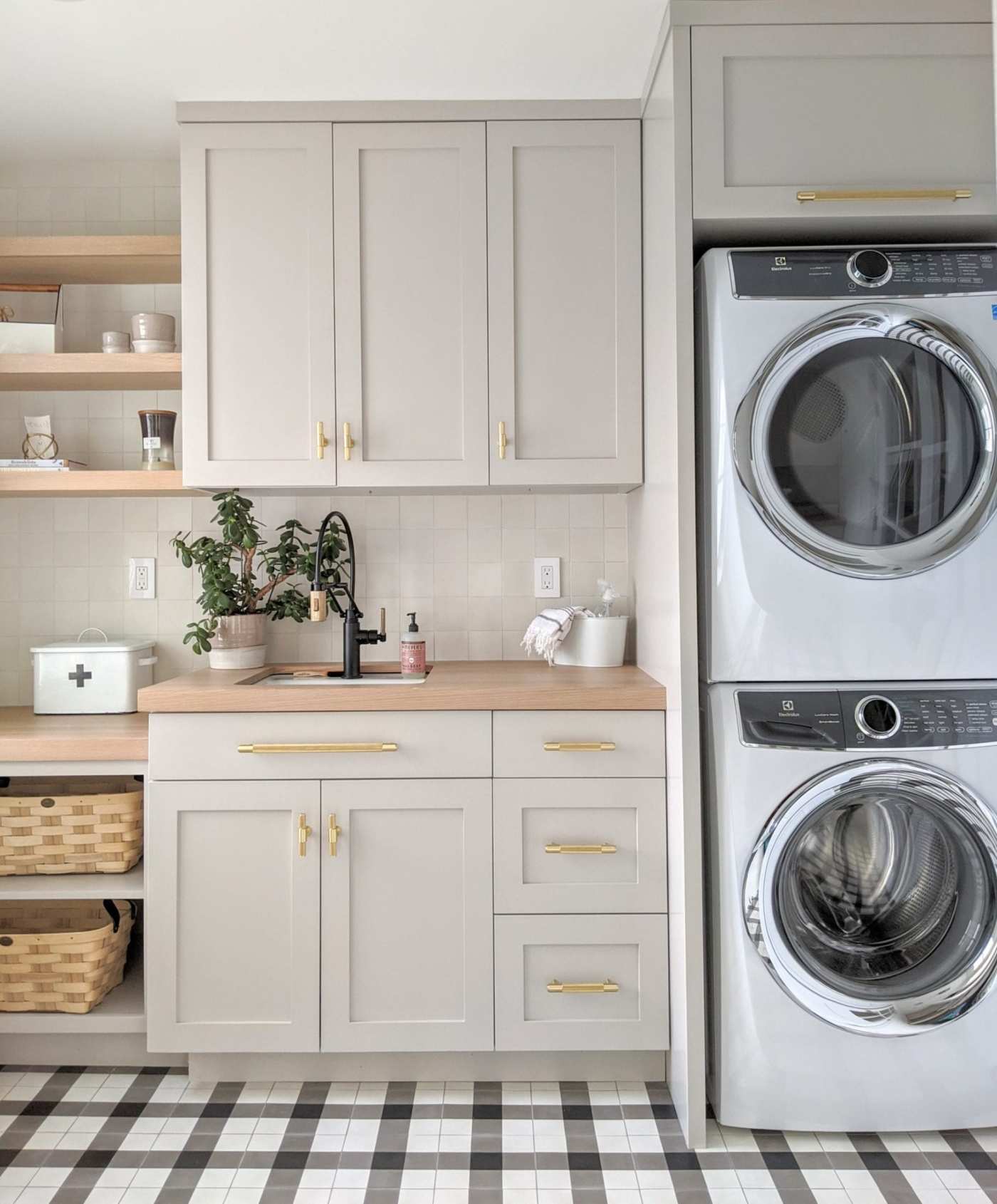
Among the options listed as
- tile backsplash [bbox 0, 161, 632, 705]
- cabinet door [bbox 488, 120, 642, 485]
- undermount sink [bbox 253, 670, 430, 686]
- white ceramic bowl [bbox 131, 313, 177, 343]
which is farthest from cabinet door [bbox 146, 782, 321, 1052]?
white ceramic bowl [bbox 131, 313, 177, 343]

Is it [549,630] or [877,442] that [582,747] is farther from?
[877,442]

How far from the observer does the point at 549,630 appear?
2332 mm

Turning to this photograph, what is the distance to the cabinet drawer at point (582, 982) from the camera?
1.99 meters

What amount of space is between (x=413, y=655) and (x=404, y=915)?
2.21 feet

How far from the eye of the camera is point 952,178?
5.97 ft

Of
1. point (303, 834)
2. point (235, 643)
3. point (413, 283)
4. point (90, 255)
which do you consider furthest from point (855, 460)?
point (90, 255)

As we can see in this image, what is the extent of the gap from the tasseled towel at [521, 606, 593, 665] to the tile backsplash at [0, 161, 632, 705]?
220mm

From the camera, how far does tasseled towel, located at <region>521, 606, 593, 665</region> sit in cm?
233

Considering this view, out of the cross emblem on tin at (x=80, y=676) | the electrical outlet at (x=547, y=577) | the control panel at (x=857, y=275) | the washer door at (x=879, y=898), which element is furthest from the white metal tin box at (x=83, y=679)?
the control panel at (x=857, y=275)

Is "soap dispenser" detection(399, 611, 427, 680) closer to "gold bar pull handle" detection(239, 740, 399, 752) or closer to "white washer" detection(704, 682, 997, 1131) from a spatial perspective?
"gold bar pull handle" detection(239, 740, 399, 752)

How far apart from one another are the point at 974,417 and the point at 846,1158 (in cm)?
150

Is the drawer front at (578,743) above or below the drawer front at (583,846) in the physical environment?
above

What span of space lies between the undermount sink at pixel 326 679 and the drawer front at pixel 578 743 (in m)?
0.37

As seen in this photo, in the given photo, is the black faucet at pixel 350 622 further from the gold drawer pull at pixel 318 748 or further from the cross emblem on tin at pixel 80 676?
the cross emblem on tin at pixel 80 676
